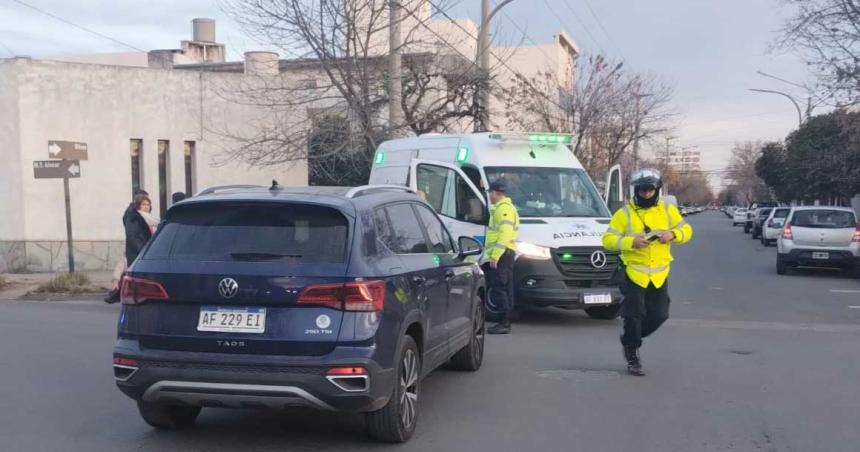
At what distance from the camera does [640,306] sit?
8.14 m

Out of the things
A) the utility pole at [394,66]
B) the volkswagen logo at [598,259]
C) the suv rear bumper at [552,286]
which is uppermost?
the utility pole at [394,66]

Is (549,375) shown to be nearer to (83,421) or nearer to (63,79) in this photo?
(83,421)

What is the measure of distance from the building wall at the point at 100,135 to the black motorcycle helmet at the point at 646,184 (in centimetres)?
1612

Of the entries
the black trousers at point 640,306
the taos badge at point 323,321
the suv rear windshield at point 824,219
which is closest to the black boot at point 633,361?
the black trousers at point 640,306

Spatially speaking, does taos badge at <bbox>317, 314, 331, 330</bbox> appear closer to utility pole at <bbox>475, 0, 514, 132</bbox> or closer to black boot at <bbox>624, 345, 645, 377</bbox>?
black boot at <bbox>624, 345, 645, 377</bbox>

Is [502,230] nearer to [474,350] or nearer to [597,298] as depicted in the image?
[597,298]

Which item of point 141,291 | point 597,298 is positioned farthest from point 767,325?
point 141,291

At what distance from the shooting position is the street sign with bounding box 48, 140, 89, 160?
16.2 m

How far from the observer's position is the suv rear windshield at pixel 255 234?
18.5 ft

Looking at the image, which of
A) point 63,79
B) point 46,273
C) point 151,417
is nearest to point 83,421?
point 151,417

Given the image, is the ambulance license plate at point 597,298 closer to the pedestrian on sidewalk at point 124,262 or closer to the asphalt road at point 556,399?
the asphalt road at point 556,399

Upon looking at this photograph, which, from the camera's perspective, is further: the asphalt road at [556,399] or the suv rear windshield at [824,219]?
the suv rear windshield at [824,219]

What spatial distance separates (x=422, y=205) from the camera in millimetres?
7469

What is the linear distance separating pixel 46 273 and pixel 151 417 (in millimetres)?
15235
